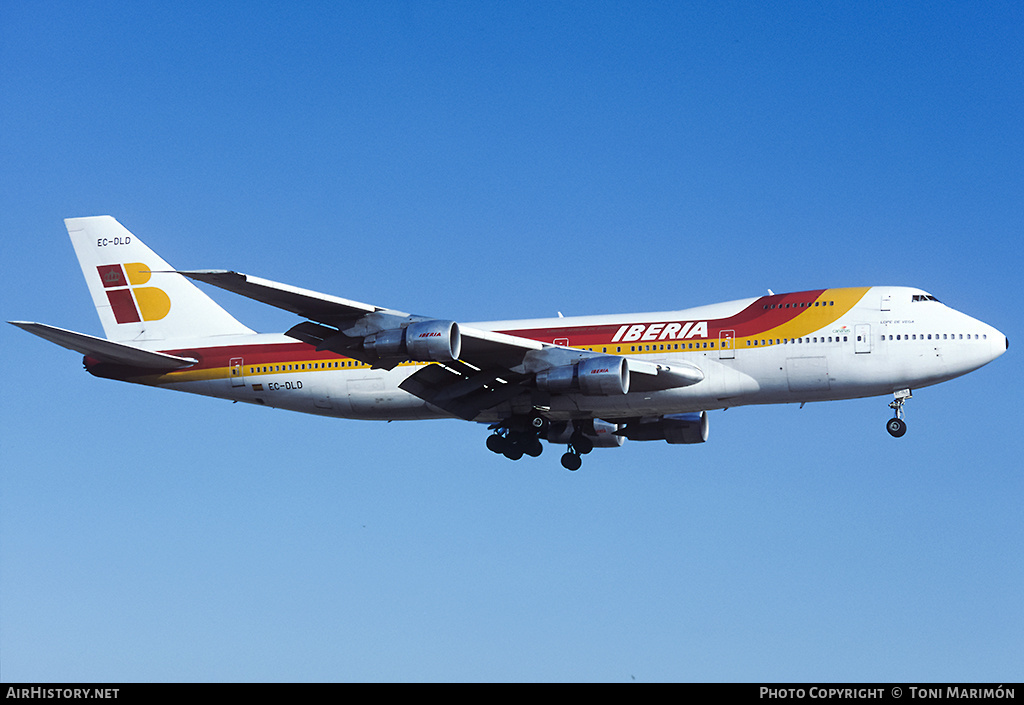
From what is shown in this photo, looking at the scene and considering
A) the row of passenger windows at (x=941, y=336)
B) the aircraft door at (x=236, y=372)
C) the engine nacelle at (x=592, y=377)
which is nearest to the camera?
the engine nacelle at (x=592, y=377)

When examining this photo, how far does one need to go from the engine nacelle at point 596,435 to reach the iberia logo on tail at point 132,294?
15.5m

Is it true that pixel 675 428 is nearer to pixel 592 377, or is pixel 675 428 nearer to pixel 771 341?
pixel 771 341

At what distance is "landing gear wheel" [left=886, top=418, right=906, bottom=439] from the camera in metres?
38.0

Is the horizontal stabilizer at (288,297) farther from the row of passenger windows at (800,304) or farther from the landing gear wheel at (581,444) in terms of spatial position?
the row of passenger windows at (800,304)

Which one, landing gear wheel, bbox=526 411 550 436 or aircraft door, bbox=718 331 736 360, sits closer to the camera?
aircraft door, bbox=718 331 736 360

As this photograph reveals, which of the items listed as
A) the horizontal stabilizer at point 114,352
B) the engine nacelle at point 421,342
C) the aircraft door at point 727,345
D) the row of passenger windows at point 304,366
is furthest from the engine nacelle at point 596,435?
the horizontal stabilizer at point 114,352

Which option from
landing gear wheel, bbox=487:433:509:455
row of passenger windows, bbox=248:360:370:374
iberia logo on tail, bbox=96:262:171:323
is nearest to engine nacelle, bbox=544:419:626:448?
landing gear wheel, bbox=487:433:509:455

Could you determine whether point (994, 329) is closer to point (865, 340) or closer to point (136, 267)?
point (865, 340)

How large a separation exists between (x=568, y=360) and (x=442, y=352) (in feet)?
15.4

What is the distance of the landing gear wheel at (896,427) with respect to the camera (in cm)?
3800

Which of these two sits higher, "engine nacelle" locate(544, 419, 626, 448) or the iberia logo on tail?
the iberia logo on tail

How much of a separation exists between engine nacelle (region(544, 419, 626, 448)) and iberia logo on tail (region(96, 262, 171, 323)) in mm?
15524

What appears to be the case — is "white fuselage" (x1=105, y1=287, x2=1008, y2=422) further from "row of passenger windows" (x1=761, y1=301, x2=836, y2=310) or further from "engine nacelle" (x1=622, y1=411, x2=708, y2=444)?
"engine nacelle" (x1=622, y1=411, x2=708, y2=444)

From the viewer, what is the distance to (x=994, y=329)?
37750 millimetres
